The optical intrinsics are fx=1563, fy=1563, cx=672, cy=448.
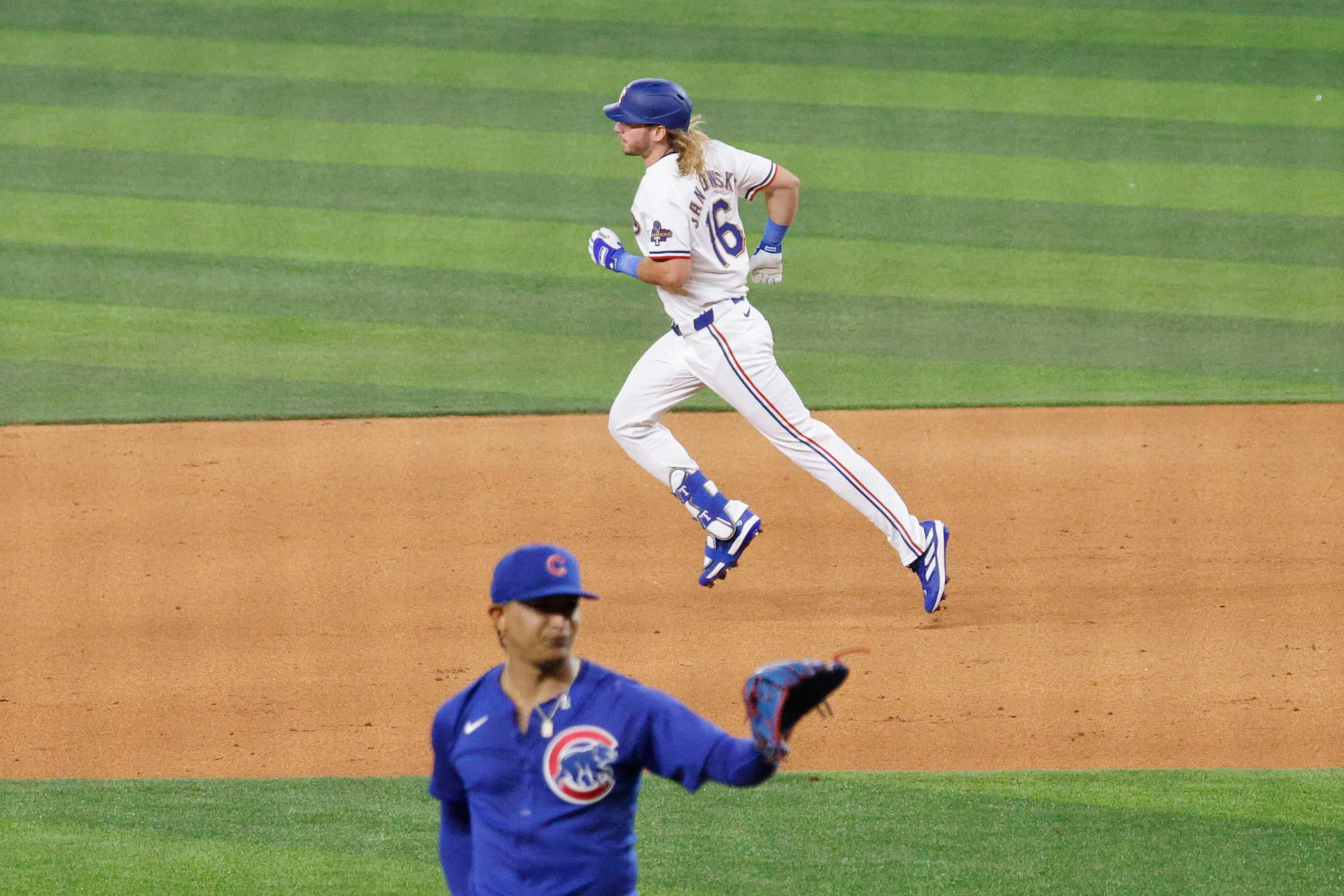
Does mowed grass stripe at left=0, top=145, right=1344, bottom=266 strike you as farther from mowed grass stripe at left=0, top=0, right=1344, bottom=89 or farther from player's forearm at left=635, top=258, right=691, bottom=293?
player's forearm at left=635, top=258, right=691, bottom=293

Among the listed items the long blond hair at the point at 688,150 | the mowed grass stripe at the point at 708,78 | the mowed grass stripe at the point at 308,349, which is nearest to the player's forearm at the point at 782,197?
the long blond hair at the point at 688,150

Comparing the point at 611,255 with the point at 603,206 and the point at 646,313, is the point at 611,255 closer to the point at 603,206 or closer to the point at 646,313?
the point at 646,313

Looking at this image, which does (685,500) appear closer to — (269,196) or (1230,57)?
(269,196)

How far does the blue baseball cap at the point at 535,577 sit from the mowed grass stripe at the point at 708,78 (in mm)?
12543

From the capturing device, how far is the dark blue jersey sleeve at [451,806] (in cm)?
299

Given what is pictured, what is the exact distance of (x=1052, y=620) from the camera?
652 cm

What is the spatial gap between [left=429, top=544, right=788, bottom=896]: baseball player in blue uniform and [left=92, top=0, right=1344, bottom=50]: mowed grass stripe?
14.5 metres

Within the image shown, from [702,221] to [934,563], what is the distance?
1694mm

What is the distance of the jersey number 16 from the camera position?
644 cm

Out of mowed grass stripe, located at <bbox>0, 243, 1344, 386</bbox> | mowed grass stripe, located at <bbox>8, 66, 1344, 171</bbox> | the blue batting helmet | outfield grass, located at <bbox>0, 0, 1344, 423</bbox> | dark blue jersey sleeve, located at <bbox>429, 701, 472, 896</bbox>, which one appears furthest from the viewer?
mowed grass stripe, located at <bbox>8, 66, 1344, 171</bbox>

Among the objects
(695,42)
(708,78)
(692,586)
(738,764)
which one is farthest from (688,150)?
(695,42)

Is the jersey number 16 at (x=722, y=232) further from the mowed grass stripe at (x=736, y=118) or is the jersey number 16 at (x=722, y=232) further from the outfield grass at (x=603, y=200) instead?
the mowed grass stripe at (x=736, y=118)

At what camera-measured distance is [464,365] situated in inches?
397

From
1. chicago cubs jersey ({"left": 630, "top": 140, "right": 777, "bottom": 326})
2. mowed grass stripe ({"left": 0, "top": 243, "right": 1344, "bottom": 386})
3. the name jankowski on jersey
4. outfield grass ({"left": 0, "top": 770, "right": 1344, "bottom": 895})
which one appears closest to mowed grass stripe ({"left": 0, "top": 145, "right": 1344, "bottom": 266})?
mowed grass stripe ({"left": 0, "top": 243, "right": 1344, "bottom": 386})
